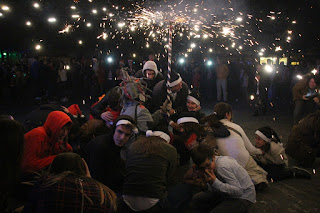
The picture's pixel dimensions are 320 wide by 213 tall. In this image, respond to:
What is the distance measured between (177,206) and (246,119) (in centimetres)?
763

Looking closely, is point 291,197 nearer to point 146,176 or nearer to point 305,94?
point 146,176

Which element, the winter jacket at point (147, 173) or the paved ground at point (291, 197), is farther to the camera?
the paved ground at point (291, 197)

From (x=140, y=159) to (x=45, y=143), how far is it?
4.82ft

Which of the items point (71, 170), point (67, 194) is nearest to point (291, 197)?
point (71, 170)

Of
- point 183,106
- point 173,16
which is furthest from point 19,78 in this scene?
point 183,106

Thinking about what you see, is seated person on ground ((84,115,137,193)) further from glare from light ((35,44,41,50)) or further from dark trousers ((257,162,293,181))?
glare from light ((35,44,41,50))

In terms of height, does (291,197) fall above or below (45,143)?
below

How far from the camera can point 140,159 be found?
3295mm

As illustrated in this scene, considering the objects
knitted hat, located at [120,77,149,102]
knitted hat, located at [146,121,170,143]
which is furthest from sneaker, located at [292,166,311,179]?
knitted hat, located at [120,77,149,102]

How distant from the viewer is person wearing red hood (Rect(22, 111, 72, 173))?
12.1 feet

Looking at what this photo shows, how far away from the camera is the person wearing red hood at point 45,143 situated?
369cm

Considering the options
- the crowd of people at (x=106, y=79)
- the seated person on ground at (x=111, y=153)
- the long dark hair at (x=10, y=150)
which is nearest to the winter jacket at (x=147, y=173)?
the seated person on ground at (x=111, y=153)

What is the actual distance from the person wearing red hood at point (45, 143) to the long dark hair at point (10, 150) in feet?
2.68

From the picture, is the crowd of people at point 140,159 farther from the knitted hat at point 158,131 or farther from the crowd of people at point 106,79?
the crowd of people at point 106,79
